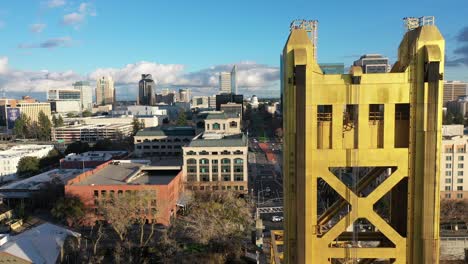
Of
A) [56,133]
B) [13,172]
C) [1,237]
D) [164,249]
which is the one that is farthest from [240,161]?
[56,133]

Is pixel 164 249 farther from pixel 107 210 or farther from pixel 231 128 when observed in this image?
pixel 231 128

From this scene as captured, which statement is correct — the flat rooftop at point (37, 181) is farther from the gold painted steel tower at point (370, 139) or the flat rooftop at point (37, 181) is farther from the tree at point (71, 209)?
the gold painted steel tower at point (370, 139)

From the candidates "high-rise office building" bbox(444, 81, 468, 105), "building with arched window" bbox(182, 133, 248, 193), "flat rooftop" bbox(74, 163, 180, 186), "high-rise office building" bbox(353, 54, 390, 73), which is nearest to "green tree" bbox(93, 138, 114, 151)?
"flat rooftop" bbox(74, 163, 180, 186)

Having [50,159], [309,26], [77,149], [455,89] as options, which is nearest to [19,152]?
[50,159]

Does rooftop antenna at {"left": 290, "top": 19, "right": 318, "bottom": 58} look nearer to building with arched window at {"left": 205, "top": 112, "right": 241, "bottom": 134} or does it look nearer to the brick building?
the brick building

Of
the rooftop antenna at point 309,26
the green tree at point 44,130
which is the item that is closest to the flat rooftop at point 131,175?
the rooftop antenna at point 309,26

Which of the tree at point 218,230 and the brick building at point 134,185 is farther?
the brick building at point 134,185

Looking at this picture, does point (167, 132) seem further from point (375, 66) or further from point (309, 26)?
point (309, 26)
